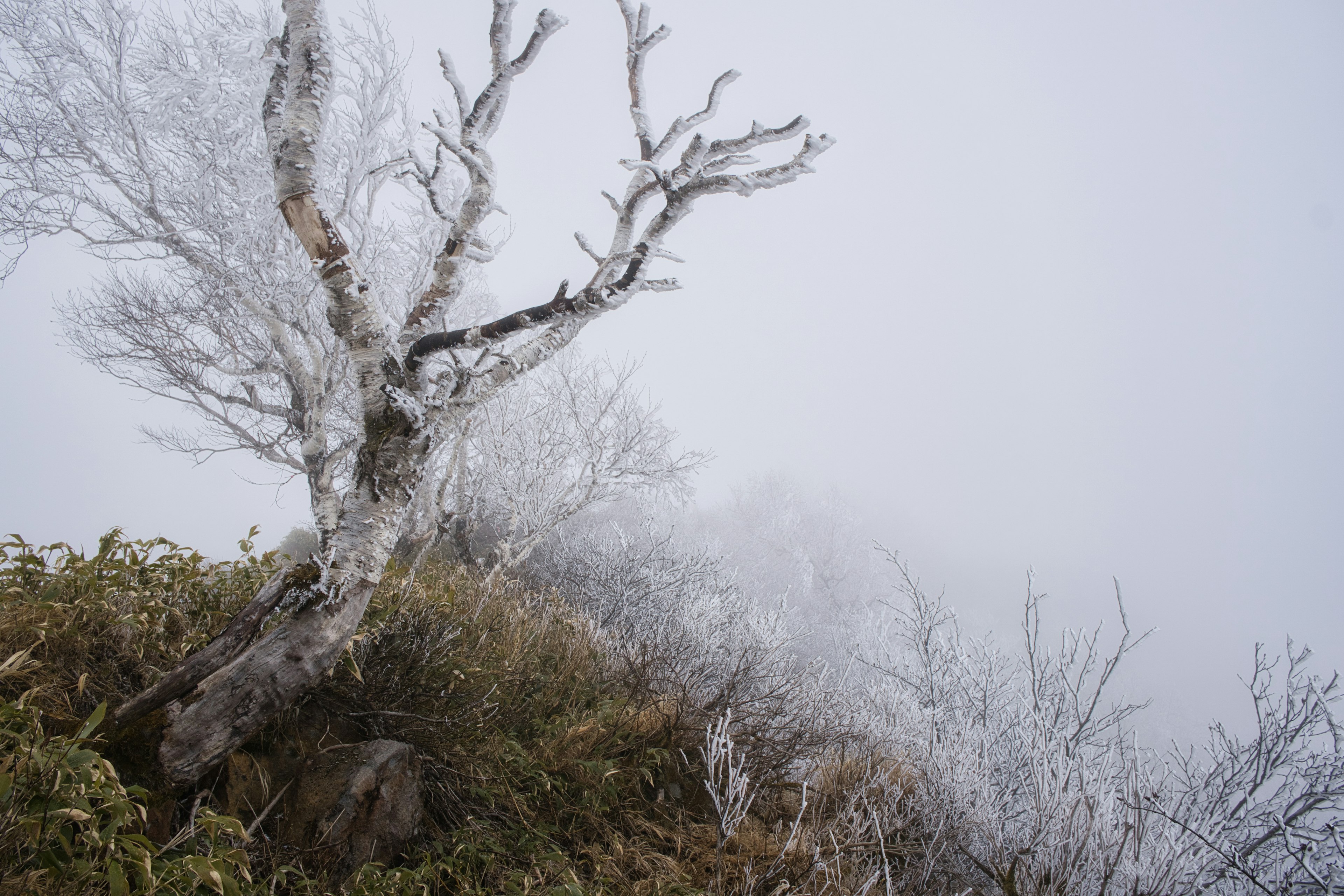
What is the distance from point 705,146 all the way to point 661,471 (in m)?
6.44

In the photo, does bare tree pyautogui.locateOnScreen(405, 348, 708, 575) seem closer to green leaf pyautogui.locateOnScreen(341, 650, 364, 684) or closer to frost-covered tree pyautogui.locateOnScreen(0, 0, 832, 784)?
frost-covered tree pyautogui.locateOnScreen(0, 0, 832, 784)

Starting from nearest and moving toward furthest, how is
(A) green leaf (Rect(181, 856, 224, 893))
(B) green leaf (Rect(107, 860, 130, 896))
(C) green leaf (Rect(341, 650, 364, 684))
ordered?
(B) green leaf (Rect(107, 860, 130, 896))
(A) green leaf (Rect(181, 856, 224, 893))
(C) green leaf (Rect(341, 650, 364, 684))

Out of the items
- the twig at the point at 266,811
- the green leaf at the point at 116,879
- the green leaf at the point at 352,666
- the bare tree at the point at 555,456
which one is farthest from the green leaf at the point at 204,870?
the bare tree at the point at 555,456

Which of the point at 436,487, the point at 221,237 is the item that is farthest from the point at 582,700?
the point at 221,237

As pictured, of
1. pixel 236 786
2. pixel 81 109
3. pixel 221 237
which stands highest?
pixel 81 109

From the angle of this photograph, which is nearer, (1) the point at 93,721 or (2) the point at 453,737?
(1) the point at 93,721

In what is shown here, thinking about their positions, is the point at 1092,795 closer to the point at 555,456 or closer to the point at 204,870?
the point at 204,870

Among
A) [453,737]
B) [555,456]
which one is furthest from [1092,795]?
[555,456]

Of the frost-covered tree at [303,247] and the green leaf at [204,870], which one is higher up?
the frost-covered tree at [303,247]

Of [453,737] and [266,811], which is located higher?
[266,811]

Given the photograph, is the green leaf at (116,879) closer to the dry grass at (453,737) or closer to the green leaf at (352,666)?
the dry grass at (453,737)

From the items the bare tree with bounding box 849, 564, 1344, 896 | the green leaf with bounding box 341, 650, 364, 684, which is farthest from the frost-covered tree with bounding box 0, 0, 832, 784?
the bare tree with bounding box 849, 564, 1344, 896

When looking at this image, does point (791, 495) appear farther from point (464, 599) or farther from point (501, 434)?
point (464, 599)

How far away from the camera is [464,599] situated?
4.55 metres
